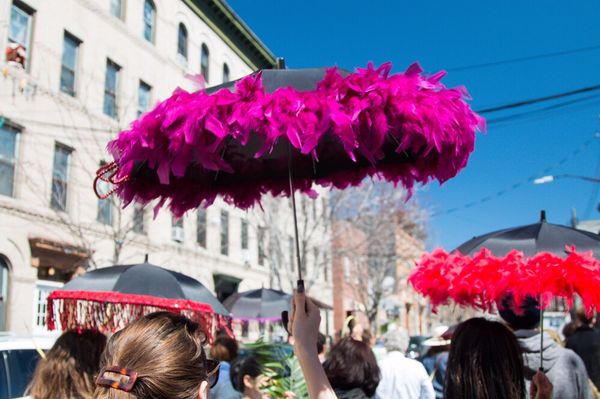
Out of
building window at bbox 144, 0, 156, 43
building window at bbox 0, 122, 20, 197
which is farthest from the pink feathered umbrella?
building window at bbox 144, 0, 156, 43

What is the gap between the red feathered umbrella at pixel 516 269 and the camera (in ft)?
11.8

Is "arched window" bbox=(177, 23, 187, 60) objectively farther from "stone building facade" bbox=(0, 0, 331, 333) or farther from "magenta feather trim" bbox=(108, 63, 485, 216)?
"magenta feather trim" bbox=(108, 63, 485, 216)

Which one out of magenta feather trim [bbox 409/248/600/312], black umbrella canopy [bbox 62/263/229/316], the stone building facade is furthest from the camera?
Result: the stone building facade

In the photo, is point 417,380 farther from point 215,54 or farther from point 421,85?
point 215,54

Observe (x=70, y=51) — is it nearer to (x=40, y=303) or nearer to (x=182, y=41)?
(x=182, y=41)

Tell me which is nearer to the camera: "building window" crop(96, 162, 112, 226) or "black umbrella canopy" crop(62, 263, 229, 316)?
"black umbrella canopy" crop(62, 263, 229, 316)

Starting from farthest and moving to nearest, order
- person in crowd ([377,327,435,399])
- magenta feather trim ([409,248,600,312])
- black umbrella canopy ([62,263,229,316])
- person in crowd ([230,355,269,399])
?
1. black umbrella canopy ([62,263,229,316])
2. person in crowd ([377,327,435,399])
3. person in crowd ([230,355,269,399])
4. magenta feather trim ([409,248,600,312])

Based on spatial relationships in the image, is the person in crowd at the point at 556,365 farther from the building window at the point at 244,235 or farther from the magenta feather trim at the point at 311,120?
the building window at the point at 244,235

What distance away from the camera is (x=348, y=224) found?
26.5 metres

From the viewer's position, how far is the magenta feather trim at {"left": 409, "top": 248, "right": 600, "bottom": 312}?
3.57 m

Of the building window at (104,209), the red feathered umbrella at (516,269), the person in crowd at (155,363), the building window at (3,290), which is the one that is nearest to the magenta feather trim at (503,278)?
the red feathered umbrella at (516,269)

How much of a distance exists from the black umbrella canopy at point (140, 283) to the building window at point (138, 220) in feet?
39.2

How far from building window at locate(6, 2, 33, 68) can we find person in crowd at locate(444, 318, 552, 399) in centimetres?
1454

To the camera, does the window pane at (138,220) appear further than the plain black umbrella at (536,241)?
Yes
